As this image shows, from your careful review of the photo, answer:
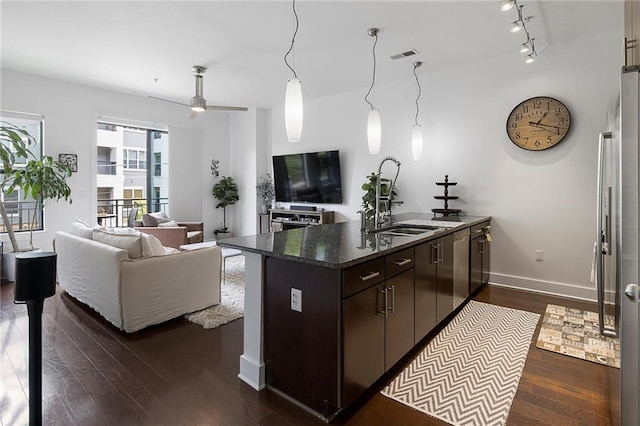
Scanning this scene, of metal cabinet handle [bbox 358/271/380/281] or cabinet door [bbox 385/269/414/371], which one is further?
A: cabinet door [bbox 385/269/414/371]

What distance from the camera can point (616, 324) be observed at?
1943mm

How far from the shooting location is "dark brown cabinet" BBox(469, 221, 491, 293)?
11.9ft

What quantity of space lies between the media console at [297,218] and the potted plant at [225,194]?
121cm

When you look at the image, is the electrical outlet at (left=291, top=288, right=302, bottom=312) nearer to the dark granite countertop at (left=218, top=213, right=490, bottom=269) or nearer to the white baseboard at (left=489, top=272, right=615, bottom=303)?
the dark granite countertop at (left=218, top=213, right=490, bottom=269)

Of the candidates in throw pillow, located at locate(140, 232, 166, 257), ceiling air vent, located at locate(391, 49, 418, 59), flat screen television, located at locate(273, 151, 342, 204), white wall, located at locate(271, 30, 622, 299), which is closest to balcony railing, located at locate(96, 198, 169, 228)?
flat screen television, located at locate(273, 151, 342, 204)

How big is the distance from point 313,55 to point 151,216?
3501 millimetres

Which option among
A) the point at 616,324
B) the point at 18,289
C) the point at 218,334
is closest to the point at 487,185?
the point at 616,324

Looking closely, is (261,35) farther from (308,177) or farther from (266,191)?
(266,191)

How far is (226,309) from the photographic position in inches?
132

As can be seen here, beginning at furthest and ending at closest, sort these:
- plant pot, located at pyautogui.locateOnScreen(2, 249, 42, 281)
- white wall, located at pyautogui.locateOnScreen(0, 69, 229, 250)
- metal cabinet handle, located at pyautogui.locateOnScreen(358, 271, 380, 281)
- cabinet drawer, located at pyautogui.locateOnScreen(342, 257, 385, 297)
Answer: white wall, located at pyautogui.locateOnScreen(0, 69, 229, 250)
plant pot, located at pyautogui.locateOnScreen(2, 249, 42, 281)
metal cabinet handle, located at pyautogui.locateOnScreen(358, 271, 380, 281)
cabinet drawer, located at pyautogui.locateOnScreen(342, 257, 385, 297)

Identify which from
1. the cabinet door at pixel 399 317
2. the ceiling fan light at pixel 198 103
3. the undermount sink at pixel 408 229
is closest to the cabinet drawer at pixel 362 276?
the cabinet door at pixel 399 317

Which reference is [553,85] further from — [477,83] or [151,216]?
[151,216]

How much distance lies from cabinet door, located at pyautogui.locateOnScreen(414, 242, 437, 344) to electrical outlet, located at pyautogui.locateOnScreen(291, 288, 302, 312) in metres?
0.95

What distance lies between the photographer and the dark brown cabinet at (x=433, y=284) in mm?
2461
